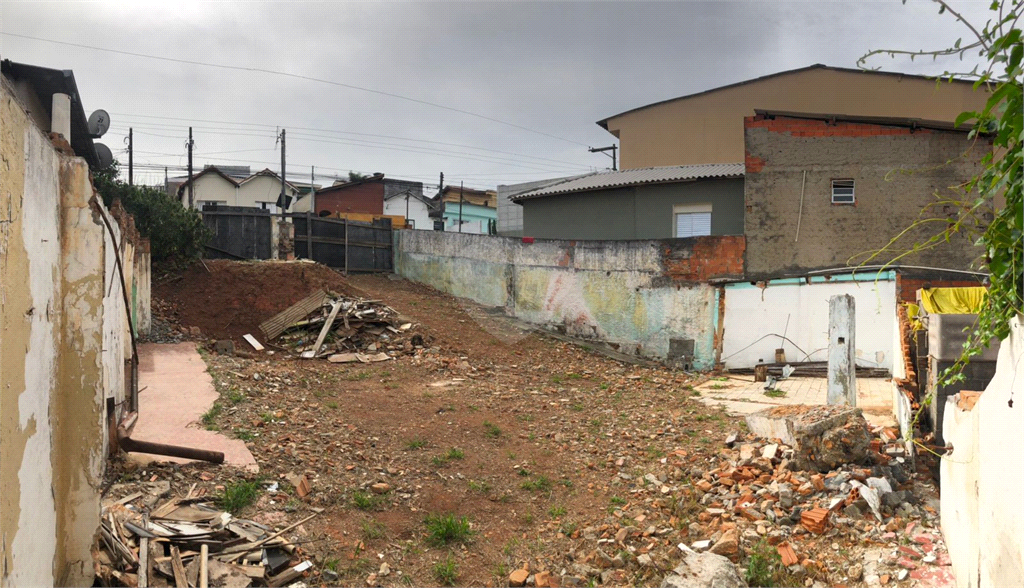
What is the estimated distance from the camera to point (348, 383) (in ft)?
37.3

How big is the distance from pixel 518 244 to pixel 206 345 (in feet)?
26.2

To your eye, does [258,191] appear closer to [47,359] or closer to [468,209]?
[468,209]

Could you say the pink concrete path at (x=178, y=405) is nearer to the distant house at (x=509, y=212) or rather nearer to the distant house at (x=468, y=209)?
the distant house at (x=509, y=212)

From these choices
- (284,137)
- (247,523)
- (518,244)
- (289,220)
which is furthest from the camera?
(284,137)

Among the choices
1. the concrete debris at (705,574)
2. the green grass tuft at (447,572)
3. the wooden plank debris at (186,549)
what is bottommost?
the green grass tuft at (447,572)

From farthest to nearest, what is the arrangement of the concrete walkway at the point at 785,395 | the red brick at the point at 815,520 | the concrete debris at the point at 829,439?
the concrete walkway at the point at 785,395
the concrete debris at the point at 829,439
the red brick at the point at 815,520

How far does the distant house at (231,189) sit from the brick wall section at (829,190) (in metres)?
28.3

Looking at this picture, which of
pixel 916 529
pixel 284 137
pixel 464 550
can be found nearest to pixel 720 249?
pixel 916 529

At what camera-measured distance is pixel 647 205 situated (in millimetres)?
20109

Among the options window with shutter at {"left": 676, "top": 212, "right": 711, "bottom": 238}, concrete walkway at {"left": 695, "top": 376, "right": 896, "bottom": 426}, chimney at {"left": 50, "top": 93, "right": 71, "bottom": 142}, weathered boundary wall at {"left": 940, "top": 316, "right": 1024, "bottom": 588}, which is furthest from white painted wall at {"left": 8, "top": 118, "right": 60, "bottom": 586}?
window with shutter at {"left": 676, "top": 212, "right": 711, "bottom": 238}

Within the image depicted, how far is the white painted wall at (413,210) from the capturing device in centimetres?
3903

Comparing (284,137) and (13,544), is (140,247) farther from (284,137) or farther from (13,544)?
(284,137)

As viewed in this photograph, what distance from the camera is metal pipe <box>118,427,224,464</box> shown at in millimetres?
5840

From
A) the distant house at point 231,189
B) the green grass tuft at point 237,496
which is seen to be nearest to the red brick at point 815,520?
the green grass tuft at point 237,496
